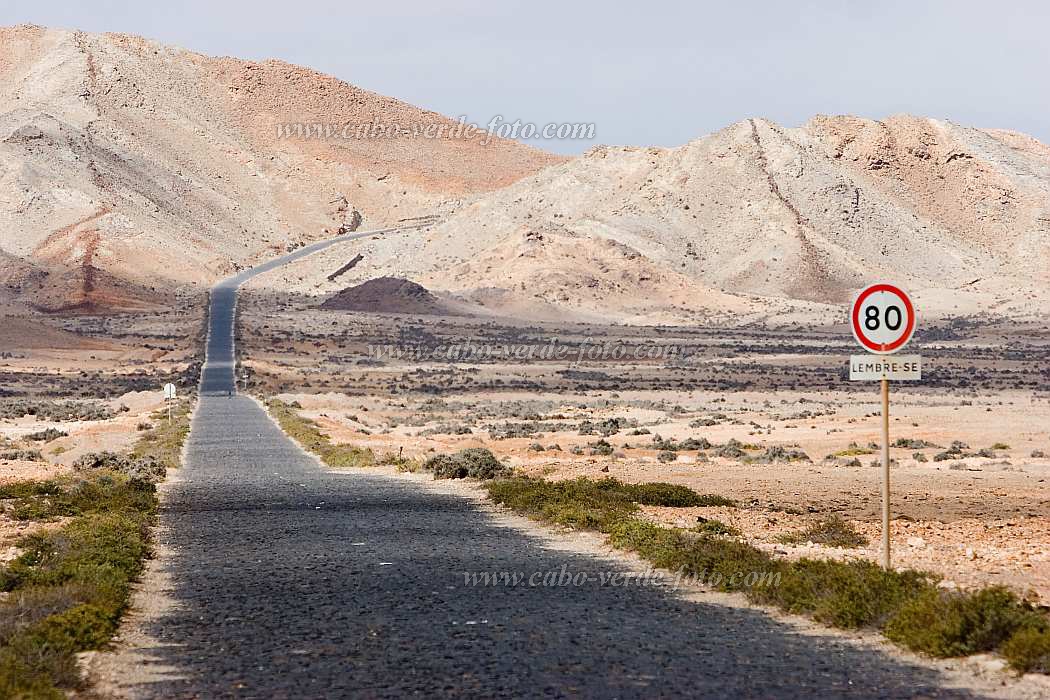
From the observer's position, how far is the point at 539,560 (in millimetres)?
15633

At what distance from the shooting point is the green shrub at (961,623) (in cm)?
1005

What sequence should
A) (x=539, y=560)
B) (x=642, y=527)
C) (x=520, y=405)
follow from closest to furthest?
(x=539, y=560), (x=642, y=527), (x=520, y=405)

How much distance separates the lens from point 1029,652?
9.49 meters

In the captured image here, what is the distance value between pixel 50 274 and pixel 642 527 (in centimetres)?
12284

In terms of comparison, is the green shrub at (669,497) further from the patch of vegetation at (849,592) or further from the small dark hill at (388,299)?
the small dark hill at (388,299)

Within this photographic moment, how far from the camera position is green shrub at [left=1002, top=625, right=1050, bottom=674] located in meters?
9.41

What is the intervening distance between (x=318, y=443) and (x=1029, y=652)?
101 ft

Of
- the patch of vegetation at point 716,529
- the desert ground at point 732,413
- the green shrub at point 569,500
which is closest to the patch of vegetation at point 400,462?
the desert ground at point 732,413

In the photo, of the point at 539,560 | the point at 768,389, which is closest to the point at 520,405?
the point at 768,389

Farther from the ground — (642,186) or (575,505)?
(642,186)

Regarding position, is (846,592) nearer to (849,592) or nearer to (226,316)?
(849,592)

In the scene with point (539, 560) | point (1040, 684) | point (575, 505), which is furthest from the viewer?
point (575, 505)

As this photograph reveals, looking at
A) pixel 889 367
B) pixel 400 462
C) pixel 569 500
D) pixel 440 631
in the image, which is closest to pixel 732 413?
pixel 400 462

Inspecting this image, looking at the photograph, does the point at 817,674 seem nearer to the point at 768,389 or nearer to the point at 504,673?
the point at 504,673
